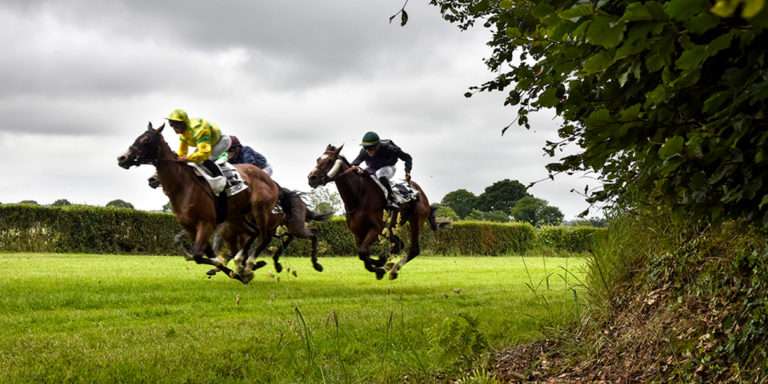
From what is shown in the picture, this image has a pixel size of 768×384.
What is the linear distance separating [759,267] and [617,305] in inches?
46.9

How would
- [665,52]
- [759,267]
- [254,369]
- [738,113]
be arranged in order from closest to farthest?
[665,52], [738,113], [759,267], [254,369]

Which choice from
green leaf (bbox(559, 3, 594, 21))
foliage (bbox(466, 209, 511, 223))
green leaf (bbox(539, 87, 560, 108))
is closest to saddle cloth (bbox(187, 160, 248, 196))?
green leaf (bbox(539, 87, 560, 108))

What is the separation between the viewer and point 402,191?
10.1 metres

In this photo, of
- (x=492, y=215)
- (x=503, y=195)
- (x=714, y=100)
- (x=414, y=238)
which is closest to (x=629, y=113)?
(x=714, y=100)

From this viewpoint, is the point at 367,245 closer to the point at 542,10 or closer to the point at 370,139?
the point at 370,139

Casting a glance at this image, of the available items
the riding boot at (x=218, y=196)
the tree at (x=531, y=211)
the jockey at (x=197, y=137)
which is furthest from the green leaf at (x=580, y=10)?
the tree at (x=531, y=211)

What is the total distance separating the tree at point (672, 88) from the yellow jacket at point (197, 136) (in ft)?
22.0

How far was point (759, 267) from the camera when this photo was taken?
308 cm

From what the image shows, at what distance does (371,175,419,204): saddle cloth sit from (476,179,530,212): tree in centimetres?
3876

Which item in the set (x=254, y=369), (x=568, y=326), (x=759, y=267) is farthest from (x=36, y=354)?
(x=759, y=267)

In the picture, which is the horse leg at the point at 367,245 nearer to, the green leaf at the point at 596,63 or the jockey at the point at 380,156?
the jockey at the point at 380,156

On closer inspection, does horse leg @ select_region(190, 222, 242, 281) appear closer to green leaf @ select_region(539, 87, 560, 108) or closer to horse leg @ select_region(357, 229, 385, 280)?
horse leg @ select_region(357, 229, 385, 280)

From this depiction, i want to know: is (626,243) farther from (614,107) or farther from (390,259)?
(390,259)

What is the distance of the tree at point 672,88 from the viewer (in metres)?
1.34
